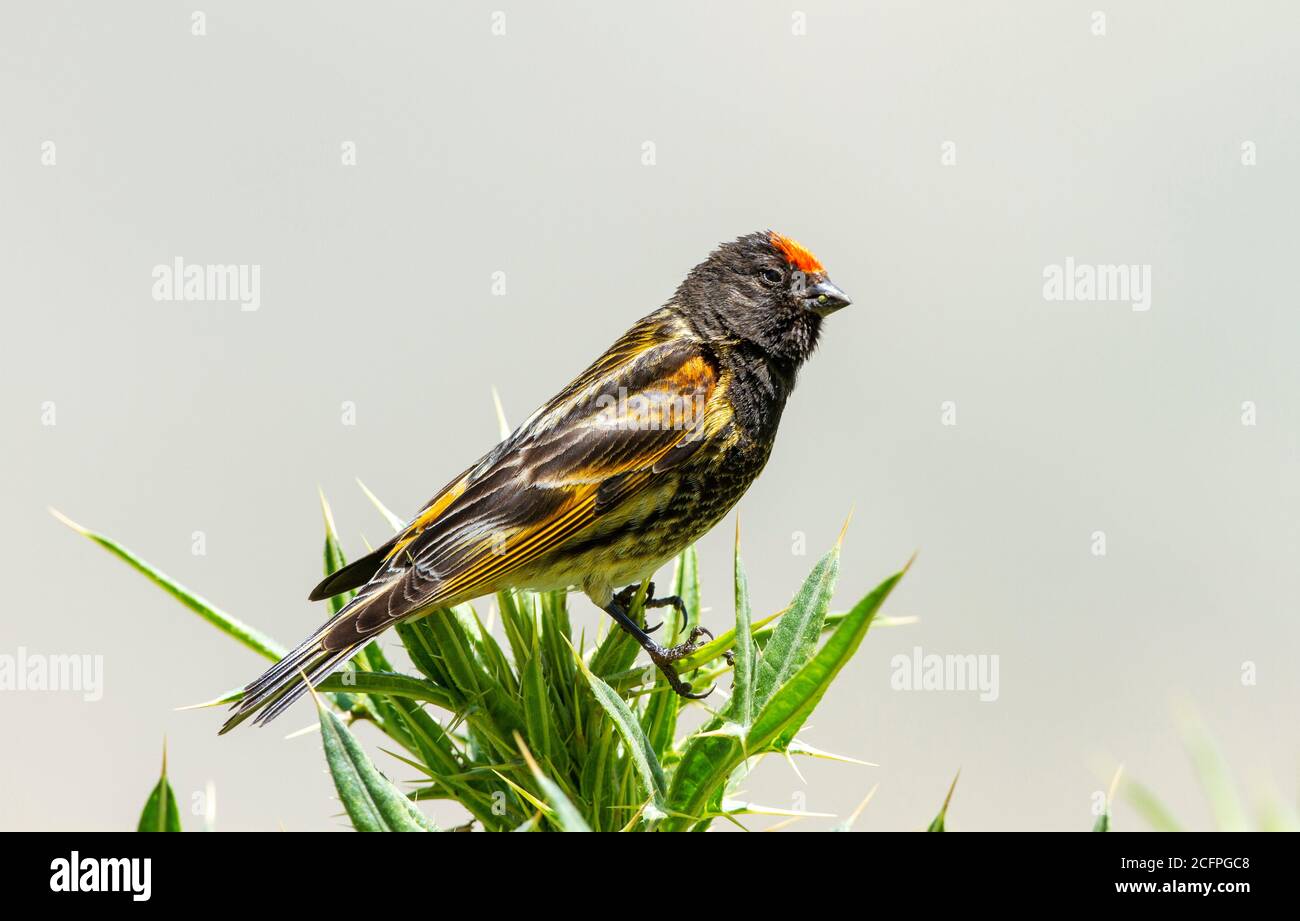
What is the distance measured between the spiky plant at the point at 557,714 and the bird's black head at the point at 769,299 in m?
1.78

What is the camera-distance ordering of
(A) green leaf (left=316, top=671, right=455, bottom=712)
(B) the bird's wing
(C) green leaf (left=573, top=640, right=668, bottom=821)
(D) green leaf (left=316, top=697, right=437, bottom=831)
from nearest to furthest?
(D) green leaf (left=316, top=697, right=437, bottom=831) < (C) green leaf (left=573, top=640, right=668, bottom=821) < (A) green leaf (left=316, top=671, right=455, bottom=712) < (B) the bird's wing

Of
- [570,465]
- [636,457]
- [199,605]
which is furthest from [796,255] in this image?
[199,605]

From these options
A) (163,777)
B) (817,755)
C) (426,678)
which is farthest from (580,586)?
(163,777)

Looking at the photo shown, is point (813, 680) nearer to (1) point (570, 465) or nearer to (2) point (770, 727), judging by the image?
(2) point (770, 727)

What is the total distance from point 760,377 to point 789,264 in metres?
0.49

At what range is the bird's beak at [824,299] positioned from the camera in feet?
14.3

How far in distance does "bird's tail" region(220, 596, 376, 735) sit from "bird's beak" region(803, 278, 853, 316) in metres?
2.17

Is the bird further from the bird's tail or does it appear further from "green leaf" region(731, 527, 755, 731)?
"green leaf" region(731, 527, 755, 731)

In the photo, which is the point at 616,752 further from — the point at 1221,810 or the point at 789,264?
the point at 789,264

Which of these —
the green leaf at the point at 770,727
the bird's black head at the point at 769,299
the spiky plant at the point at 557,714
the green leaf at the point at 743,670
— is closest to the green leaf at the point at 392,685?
the spiky plant at the point at 557,714

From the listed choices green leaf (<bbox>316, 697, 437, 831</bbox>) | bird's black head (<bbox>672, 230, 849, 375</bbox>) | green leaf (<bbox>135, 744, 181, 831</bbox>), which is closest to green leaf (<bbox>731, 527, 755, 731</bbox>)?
green leaf (<bbox>316, 697, 437, 831</bbox>)

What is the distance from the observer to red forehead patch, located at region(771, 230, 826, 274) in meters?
4.43

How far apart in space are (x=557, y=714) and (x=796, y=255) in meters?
2.52

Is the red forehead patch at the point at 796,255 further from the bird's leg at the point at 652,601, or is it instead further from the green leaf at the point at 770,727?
the green leaf at the point at 770,727
